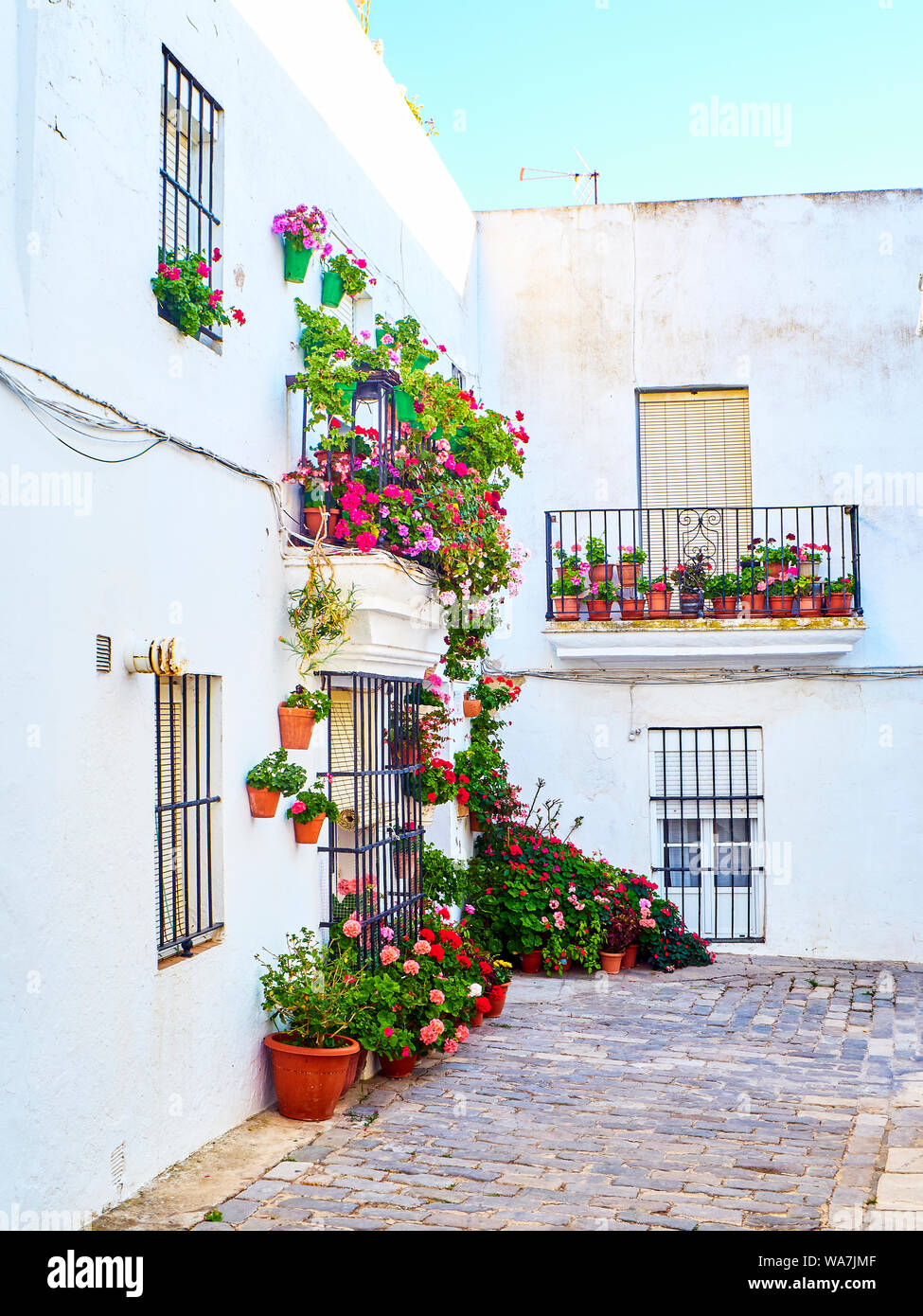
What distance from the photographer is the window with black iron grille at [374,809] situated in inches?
297

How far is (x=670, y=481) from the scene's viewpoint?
12438mm

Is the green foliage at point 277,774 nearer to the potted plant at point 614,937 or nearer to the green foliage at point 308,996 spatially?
the green foliage at point 308,996

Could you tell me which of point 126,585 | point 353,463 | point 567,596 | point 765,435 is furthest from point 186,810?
point 765,435

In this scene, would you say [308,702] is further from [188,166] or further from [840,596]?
[840,596]

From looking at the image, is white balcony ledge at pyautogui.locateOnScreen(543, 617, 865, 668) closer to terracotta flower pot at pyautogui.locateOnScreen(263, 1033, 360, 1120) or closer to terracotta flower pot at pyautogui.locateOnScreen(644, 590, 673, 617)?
terracotta flower pot at pyautogui.locateOnScreen(644, 590, 673, 617)

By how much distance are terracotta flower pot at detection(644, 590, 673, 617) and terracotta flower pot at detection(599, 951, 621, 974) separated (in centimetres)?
324

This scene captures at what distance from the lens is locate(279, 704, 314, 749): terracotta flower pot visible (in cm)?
679

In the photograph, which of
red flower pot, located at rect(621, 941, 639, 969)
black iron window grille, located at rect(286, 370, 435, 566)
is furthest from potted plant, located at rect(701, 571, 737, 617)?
black iron window grille, located at rect(286, 370, 435, 566)

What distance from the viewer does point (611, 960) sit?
35.1 ft

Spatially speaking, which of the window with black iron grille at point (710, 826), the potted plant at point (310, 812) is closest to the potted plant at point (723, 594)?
the window with black iron grille at point (710, 826)

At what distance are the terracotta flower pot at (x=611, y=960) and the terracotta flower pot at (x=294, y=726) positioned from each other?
4.84 meters

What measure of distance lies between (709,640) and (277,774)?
20.6ft

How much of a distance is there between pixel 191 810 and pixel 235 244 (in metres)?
2.98

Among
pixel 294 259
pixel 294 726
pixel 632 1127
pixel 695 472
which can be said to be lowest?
pixel 632 1127
